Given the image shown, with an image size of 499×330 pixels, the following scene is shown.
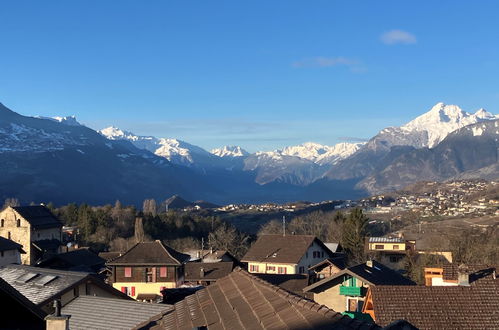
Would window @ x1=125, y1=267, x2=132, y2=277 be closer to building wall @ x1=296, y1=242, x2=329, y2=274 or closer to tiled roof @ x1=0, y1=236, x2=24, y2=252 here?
tiled roof @ x1=0, y1=236, x2=24, y2=252

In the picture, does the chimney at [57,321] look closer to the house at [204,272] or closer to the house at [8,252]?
the house at [204,272]

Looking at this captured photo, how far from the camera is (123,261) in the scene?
4325 centimetres

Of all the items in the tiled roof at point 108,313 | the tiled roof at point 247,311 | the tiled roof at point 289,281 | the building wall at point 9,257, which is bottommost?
the tiled roof at point 289,281

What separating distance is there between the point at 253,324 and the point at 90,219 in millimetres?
84619

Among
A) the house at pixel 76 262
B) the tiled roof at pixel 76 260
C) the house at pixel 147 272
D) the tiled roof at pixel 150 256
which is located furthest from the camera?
the tiled roof at pixel 76 260

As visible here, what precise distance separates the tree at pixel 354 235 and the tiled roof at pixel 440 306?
49233 mm

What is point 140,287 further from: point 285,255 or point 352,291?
point 352,291

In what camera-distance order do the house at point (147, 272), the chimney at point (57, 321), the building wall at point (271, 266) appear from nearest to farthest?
1. the chimney at point (57, 321)
2. the house at point (147, 272)
3. the building wall at point (271, 266)

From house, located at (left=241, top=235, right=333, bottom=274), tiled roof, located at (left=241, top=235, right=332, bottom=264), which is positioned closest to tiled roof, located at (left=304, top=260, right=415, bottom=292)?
house, located at (left=241, top=235, right=333, bottom=274)

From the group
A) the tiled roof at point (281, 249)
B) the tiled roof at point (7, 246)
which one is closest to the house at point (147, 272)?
the tiled roof at point (7, 246)

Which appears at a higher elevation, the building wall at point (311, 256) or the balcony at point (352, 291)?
the balcony at point (352, 291)

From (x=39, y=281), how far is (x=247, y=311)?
50.9 feet

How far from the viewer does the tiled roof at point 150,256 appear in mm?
42750

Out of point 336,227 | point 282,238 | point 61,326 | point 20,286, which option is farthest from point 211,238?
point 61,326
